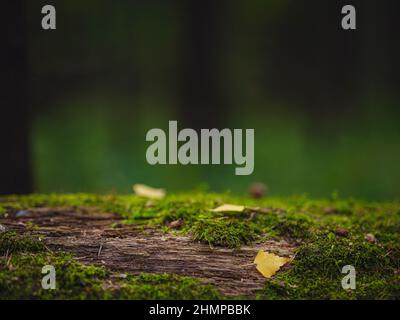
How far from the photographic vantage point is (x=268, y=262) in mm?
3006

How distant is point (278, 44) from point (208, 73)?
3.64 metres

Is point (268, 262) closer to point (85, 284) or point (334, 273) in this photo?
point (334, 273)

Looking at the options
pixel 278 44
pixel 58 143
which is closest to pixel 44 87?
pixel 58 143

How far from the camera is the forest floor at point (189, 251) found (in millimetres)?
2748

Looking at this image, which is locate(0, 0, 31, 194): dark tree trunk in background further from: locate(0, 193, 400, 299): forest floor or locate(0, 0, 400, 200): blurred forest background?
locate(0, 0, 400, 200): blurred forest background

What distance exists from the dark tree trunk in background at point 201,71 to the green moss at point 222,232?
8.36 metres

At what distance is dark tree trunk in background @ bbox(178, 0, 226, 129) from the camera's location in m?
12.0

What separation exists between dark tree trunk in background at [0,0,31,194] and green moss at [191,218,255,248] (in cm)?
349

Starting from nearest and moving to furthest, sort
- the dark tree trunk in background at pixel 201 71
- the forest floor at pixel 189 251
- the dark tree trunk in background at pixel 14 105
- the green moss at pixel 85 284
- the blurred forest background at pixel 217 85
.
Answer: the green moss at pixel 85 284
the forest floor at pixel 189 251
the dark tree trunk in background at pixel 14 105
the blurred forest background at pixel 217 85
the dark tree trunk in background at pixel 201 71

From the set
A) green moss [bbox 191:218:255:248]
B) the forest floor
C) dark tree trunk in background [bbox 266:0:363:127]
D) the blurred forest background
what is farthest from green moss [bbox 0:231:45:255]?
dark tree trunk in background [bbox 266:0:363:127]

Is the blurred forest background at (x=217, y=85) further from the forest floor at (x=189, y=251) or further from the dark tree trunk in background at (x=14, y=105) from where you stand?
the forest floor at (x=189, y=251)

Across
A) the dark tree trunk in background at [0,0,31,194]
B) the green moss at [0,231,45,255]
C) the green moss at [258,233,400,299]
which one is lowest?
the green moss at [258,233,400,299]

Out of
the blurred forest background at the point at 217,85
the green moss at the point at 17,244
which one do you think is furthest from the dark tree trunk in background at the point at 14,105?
the blurred forest background at the point at 217,85
